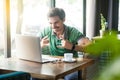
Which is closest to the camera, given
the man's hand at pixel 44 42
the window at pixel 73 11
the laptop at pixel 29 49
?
the laptop at pixel 29 49

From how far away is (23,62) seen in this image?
2543mm

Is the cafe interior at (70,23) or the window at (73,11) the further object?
the window at (73,11)

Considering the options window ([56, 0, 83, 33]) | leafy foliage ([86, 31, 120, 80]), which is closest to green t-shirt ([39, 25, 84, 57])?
window ([56, 0, 83, 33])

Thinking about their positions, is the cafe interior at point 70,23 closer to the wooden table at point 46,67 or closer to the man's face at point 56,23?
the wooden table at point 46,67

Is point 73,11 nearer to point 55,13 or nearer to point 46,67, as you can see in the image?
point 55,13

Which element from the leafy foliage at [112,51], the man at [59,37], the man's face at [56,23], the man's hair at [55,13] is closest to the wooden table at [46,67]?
the man at [59,37]

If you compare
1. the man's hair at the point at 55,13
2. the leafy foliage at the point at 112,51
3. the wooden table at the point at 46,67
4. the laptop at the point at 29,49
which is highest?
the man's hair at the point at 55,13

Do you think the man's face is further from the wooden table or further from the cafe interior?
the wooden table

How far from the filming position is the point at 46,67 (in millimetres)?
2285

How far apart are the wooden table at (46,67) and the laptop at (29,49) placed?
2.2 inches

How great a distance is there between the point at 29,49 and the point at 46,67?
31 centimetres

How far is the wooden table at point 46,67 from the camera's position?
2018 mm

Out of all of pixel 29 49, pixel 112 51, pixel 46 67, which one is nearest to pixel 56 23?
pixel 29 49

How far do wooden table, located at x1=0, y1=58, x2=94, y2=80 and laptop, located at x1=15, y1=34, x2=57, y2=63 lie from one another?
56 mm
